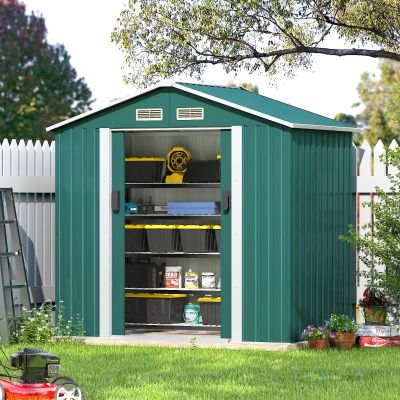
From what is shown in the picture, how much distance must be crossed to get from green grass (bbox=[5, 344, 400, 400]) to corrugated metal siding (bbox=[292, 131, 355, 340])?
2.73 feet

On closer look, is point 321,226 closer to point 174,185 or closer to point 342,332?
point 342,332

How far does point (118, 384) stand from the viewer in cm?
1148

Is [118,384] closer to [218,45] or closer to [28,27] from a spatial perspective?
[218,45]

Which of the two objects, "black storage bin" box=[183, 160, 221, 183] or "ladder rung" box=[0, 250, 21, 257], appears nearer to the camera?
"ladder rung" box=[0, 250, 21, 257]

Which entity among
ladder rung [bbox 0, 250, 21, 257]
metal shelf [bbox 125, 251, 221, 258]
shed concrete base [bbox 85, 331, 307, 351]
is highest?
ladder rung [bbox 0, 250, 21, 257]

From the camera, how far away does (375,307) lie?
14586 mm

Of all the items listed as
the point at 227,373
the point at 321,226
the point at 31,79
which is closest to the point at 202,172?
the point at 321,226

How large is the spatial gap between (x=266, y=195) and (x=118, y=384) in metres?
3.29

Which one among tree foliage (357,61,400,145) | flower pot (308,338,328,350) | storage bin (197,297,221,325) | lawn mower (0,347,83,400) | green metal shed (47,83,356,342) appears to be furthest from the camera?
tree foliage (357,61,400,145)

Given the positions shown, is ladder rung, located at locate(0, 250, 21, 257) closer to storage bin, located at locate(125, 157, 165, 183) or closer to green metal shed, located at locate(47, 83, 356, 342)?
green metal shed, located at locate(47, 83, 356, 342)

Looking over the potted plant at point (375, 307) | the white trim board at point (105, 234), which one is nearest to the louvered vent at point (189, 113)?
the white trim board at point (105, 234)

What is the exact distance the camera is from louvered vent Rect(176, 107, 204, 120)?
46.6 ft

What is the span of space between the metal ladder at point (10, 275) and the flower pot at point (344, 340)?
3518 millimetres

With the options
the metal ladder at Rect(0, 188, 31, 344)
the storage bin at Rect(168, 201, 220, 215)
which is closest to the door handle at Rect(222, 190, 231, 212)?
the storage bin at Rect(168, 201, 220, 215)
